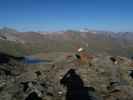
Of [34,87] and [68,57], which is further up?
[68,57]

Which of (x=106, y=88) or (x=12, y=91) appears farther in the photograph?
(x=106, y=88)

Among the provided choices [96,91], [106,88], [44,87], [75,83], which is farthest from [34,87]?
[106,88]

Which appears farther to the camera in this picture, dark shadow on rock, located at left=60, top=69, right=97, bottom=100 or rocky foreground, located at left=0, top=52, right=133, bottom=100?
rocky foreground, located at left=0, top=52, right=133, bottom=100

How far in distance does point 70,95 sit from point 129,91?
22.4ft

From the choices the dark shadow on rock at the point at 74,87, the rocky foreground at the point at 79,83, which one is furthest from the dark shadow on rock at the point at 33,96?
the dark shadow on rock at the point at 74,87

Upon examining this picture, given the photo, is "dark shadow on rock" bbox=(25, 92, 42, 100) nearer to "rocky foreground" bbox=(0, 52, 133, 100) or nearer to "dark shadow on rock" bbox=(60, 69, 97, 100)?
"rocky foreground" bbox=(0, 52, 133, 100)

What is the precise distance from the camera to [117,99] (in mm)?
20234

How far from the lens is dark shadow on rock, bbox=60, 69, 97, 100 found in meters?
20.9

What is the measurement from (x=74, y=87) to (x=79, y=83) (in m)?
1.95

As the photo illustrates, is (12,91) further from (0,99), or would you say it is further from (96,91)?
(96,91)

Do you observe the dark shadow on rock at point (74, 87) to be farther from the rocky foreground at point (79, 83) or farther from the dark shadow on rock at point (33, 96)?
the dark shadow on rock at point (33, 96)

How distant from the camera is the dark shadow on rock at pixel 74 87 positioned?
822 inches

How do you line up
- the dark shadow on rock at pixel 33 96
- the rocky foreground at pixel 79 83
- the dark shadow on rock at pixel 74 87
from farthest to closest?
1. the rocky foreground at pixel 79 83
2. the dark shadow on rock at pixel 74 87
3. the dark shadow on rock at pixel 33 96

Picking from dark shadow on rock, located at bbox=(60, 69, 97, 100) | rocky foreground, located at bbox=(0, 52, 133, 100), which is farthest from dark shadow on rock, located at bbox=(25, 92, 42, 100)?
dark shadow on rock, located at bbox=(60, 69, 97, 100)
